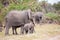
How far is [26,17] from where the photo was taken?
1528cm

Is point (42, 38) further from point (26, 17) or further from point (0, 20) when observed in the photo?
point (0, 20)

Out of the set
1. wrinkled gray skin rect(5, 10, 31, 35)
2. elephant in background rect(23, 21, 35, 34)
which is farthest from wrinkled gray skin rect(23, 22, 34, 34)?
wrinkled gray skin rect(5, 10, 31, 35)

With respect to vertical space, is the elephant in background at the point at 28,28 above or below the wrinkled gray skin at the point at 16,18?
below

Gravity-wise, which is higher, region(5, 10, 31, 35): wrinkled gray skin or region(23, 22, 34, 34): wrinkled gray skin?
region(5, 10, 31, 35): wrinkled gray skin

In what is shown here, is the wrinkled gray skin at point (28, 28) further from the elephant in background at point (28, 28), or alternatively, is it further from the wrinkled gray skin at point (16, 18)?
the wrinkled gray skin at point (16, 18)

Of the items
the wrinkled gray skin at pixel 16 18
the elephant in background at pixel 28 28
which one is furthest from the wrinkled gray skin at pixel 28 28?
the wrinkled gray skin at pixel 16 18

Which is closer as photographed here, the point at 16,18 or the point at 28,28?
the point at 16,18

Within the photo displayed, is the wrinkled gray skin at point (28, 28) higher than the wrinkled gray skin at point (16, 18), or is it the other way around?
the wrinkled gray skin at point (16, 18)

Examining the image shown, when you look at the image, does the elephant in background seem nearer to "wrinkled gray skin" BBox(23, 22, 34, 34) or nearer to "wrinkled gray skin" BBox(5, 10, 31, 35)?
"wrinkled gray skin" BBox(23, 22, 34, 34)

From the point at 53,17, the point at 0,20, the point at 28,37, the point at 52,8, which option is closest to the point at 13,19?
the point at 28,37

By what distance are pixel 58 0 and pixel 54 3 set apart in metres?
1.46

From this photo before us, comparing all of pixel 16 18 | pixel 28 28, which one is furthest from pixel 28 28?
pixel 16 18

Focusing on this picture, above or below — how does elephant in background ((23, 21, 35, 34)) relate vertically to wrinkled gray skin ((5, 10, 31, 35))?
below

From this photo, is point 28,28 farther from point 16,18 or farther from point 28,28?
point 16,18
